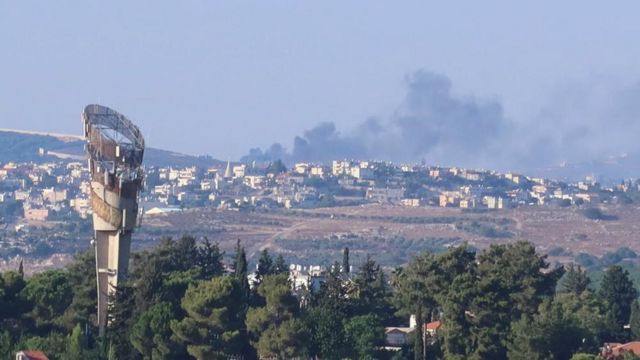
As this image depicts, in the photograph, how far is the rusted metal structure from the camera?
3083 inches

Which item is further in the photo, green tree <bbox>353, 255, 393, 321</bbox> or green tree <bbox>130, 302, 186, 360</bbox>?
green tree <bbox>353, 255, 393, 321</bbox>

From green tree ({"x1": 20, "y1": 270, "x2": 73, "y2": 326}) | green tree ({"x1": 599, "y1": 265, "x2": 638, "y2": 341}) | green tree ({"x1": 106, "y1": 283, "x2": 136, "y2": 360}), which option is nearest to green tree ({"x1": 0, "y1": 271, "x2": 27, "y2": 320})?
green tree ({"x1": 20, "y1": 270, "x2": 73, "y2": 326})

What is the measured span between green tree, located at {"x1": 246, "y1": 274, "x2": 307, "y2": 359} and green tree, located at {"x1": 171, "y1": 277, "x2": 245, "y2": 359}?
618 mm

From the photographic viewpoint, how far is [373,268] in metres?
88.1

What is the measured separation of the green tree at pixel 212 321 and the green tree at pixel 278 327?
618mm

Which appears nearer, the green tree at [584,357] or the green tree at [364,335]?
the green tree at [584,357]

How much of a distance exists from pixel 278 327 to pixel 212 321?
8.64ft

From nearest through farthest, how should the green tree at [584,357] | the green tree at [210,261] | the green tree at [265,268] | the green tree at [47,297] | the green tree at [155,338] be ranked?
the green tree at [584,357], the green tree at [155,338], the green tree at [47,297], the green tree at [210,261], the green tree at [265,268]

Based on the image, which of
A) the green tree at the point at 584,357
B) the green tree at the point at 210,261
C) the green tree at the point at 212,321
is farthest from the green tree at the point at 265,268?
the green tree at the point at 584,357

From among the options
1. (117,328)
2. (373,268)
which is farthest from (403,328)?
(117,328)

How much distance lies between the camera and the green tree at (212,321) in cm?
7294

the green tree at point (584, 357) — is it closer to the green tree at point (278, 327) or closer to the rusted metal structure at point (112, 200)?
the green tree at point (278, 327)

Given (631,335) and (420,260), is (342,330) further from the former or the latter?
(631,335)

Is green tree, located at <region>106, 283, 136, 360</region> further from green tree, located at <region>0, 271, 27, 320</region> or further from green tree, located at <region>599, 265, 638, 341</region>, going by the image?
green tree, located at <region>599, 265, 638, 341</region>
